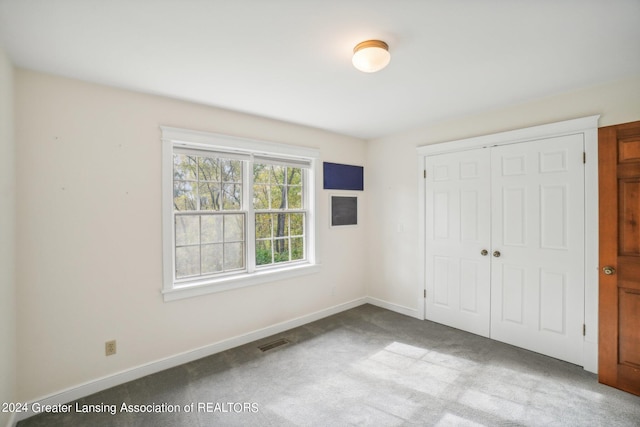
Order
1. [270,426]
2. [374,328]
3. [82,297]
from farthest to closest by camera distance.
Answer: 1. [374,328]
2. [82,297]
3. [270,426]

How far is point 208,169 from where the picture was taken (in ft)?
10.3

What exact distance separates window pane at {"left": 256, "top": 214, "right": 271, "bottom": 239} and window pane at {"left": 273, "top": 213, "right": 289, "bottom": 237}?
88 mm

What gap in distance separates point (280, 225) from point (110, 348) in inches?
80.6

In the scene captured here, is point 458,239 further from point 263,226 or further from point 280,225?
point 263,226

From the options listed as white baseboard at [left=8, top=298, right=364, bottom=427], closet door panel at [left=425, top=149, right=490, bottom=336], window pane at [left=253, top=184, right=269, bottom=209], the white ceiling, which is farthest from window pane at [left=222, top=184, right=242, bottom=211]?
closet door panel at [left=425, top=149, right=490, bottom=336]

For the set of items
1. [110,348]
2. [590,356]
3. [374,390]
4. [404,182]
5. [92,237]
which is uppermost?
[404,182]

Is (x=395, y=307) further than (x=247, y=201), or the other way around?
(x=395, y=307)

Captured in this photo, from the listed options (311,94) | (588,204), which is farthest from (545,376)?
(311,94)

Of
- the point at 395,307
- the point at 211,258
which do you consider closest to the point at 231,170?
the point at 211,258

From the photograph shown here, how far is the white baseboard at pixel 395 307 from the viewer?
4007mm

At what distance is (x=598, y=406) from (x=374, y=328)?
6.67ft

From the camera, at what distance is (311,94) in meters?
2.77

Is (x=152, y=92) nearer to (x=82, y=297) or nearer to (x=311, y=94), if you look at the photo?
(x=311, y=94)

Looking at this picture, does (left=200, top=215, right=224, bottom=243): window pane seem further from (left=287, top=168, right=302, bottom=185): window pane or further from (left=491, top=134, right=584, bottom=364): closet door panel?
(left=491, top=134, right=584, bottom=364): closet door panel
